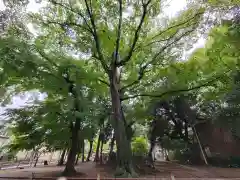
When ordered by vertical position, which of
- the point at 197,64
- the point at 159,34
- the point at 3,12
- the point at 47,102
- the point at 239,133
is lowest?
the point at 239,133

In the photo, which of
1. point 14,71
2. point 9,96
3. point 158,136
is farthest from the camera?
point 158,136

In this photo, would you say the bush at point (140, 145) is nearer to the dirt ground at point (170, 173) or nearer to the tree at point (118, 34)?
the dirt ground at point (170, 173)

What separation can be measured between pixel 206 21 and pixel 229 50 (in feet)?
7.15

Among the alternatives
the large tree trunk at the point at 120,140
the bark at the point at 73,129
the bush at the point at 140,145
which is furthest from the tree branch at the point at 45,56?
the bush at the point at 140,145

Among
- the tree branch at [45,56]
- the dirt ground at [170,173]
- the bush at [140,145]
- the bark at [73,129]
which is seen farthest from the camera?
the bush at [140,145]

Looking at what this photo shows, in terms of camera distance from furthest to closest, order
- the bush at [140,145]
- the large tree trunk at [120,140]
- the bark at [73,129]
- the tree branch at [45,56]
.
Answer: the bush at [140,145] → the bark at [73,129] → the tree branch at [45,56] → the large tree trunk at [120,140]

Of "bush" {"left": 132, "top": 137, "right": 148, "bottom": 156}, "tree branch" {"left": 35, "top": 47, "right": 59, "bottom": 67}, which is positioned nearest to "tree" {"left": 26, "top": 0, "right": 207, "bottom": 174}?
"tree branch" {"left": 35, "top": 47, "right": 59, "bottom": 67}

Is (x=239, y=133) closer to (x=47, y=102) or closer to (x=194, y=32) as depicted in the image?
(x=194, y=32)

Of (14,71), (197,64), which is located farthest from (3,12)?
(197,64)

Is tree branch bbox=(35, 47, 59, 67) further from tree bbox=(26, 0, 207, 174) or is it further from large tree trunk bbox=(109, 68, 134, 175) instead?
large tree trunk bbox=(109, 68, 134, 175)

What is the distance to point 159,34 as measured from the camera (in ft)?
32.8

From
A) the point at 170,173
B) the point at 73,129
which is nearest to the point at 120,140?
the point at 170,173

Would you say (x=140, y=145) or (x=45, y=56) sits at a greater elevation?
(x=45, y=56)

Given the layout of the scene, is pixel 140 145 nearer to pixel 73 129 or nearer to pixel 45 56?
pixel 73 129
